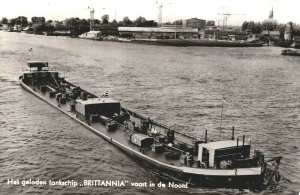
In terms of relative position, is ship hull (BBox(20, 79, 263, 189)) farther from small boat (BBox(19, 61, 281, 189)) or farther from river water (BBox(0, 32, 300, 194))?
river water (BBox(0, 32, 300, 194))

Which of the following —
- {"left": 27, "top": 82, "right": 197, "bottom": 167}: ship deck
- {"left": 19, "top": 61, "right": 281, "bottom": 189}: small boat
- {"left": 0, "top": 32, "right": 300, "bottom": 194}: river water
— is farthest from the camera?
{"left": 0, "top": 32, "right": 300, "bottom": 194}: river water

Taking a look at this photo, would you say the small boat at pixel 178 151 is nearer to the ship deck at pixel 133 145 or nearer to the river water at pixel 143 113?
the ship deck at pixel 133 145

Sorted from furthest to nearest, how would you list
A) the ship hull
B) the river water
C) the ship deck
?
1. the river water
2. the ship deck
3. the ship hull

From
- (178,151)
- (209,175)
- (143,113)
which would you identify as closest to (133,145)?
(178,151)

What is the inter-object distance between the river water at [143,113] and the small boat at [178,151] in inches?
37.8

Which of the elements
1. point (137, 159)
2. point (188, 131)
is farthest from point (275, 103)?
point (137, 159)

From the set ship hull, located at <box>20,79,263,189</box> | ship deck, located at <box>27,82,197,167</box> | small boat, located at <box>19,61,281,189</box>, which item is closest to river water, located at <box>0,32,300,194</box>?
ship hull, located at <box>20,79,263,189</box>

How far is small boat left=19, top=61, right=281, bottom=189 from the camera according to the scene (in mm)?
26156

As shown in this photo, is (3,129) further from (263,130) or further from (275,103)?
(275,103)

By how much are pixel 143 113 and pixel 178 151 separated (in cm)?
2004

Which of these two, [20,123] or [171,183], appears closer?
[171,183]

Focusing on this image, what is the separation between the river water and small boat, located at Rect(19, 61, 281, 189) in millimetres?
961

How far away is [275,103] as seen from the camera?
2301 inches

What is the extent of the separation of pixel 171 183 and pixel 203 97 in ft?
114
